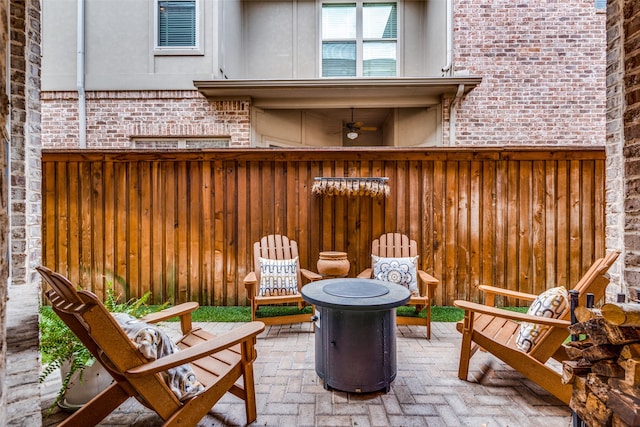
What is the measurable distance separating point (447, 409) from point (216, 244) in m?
2.87

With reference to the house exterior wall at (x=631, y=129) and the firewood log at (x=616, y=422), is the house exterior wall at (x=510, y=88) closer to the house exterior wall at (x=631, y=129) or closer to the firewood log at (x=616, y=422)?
the house exterior wall at (x=631, y=129)

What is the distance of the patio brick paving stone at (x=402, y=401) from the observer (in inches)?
70.7

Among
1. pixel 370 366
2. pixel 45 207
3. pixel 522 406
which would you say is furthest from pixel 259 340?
pixel 45 207

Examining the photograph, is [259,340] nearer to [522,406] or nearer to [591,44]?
[522,406]

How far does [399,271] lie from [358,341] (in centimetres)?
134

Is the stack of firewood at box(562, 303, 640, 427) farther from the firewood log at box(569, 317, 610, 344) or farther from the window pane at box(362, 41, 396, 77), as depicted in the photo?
the window pane at box(362, 41, 396, 77)

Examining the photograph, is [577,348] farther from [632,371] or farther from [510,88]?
[510,88]

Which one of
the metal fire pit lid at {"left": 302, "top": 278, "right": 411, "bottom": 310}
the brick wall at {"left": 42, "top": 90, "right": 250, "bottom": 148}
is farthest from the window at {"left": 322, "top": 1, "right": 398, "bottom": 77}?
the metal fire pit lid at {"left": 302, "top": 278, "right": 411, "bottom": 310}

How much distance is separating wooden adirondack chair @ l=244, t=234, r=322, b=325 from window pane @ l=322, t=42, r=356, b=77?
11.9 feet

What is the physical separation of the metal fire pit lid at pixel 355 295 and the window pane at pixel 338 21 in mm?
4968

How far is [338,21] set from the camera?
570 cm

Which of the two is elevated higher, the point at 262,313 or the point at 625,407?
the point at 625,407

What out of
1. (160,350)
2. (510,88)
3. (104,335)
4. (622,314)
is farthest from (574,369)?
(510,88)

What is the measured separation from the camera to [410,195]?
373 centimetres
